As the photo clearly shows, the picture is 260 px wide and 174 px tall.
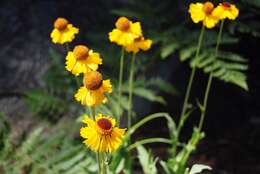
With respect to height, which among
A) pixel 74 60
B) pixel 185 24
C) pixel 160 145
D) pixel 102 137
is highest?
pixel 185 24

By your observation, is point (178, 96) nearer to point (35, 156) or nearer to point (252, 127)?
point (252, 127)

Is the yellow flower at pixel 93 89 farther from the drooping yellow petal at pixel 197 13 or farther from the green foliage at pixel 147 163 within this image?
the green foliage at pixel 147 163

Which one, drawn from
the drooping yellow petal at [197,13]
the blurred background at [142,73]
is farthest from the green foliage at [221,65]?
the drooping yellow petal at [197,13]

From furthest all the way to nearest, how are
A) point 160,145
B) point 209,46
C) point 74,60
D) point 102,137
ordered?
point 160,145 → point 209,46 → point 74,60 → point 102,137

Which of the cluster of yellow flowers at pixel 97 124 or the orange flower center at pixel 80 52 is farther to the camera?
the orange flower center at pixel 80 52

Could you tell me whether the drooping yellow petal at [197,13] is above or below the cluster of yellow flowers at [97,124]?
above

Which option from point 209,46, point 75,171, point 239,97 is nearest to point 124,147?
point 75,171
